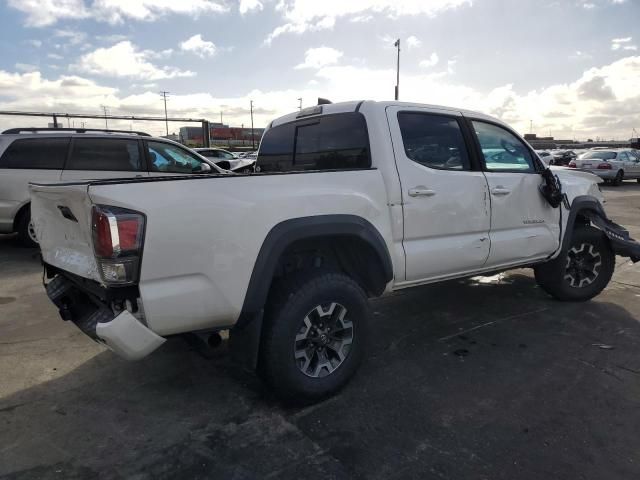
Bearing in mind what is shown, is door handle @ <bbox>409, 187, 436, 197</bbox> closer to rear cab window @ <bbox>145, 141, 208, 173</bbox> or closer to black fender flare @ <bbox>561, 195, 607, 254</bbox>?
black fender flare @ <bbox>561, 195, 607, 254</bbox>

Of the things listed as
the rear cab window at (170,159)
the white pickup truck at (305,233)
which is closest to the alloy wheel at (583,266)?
the white pickup truck at (305,233)

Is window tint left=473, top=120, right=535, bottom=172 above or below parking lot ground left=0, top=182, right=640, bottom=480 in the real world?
above

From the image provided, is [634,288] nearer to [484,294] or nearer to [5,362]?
[484,294]

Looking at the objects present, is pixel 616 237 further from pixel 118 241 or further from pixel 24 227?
pixel 24 227

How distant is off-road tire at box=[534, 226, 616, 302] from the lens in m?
4.97

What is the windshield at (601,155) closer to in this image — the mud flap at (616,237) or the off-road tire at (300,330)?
the mud flap at (616,237)

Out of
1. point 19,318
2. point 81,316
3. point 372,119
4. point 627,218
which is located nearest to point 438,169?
point 372,119

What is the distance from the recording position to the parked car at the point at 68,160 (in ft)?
23.9

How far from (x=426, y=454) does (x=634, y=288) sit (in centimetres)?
449

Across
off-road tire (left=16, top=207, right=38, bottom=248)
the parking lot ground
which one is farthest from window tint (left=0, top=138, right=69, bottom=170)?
the parking lot ground

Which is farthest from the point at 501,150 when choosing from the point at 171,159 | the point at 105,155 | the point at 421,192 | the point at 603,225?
the point at 105,155

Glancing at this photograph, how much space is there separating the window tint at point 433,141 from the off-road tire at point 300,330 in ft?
3.85

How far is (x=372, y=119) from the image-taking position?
3.51 meters

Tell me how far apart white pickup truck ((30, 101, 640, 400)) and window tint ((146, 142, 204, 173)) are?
3629 millimetres
